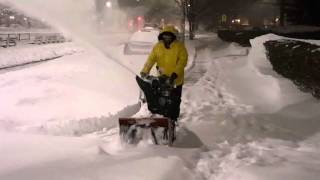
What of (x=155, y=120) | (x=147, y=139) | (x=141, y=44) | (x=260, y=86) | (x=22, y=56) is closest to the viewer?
(x=155, y=120)

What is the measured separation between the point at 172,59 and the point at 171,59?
16mm

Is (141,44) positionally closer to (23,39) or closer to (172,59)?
(23,39)

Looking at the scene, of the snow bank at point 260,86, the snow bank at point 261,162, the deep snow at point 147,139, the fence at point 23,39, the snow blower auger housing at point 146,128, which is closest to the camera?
the snow bank at point 261,162

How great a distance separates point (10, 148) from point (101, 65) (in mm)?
10998

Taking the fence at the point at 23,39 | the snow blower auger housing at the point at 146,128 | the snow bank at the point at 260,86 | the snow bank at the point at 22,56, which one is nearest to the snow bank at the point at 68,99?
the snow blower auger housing at the point at 146,128

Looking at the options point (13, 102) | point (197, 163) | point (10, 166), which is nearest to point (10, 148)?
point (10, 166)

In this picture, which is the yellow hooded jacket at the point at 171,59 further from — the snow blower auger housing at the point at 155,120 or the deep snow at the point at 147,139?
the deep snow at the point at 147,139

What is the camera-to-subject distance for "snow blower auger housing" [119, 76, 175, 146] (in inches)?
289

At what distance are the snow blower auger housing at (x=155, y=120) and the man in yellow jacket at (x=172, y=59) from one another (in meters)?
0.13

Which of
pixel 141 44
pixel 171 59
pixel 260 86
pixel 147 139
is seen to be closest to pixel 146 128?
pixel 147 139

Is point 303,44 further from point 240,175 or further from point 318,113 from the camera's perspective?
point 240,175

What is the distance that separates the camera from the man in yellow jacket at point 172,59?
7789 mm

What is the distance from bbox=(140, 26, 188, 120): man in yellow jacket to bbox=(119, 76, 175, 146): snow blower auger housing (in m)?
0.13

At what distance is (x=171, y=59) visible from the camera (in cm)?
791
